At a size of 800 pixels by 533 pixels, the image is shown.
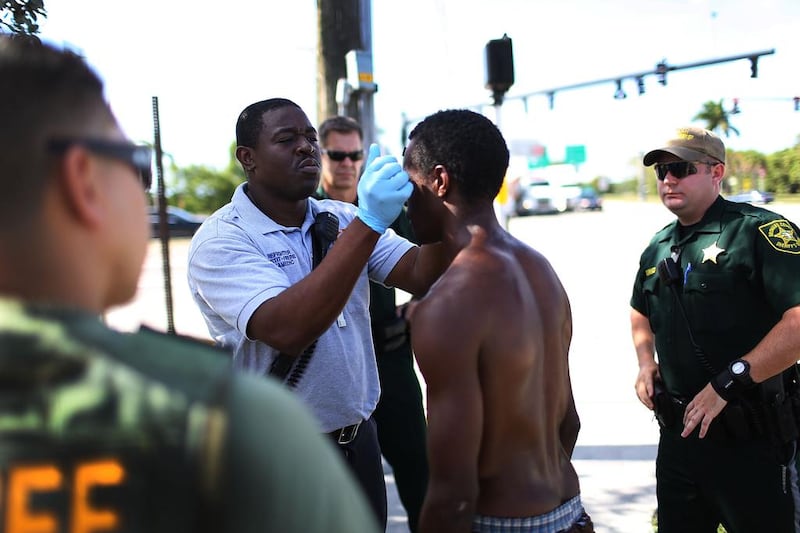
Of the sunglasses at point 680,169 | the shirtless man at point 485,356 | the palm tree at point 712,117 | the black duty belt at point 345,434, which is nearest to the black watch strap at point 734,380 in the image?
the sunglasses at point 680,169

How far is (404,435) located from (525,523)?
1.80 m

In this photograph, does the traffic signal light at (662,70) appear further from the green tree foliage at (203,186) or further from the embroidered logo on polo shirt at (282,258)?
the green tree foliage at (203,186)

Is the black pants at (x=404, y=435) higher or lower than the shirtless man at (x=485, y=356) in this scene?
lower

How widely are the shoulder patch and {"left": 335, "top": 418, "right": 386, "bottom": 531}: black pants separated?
5.25ft

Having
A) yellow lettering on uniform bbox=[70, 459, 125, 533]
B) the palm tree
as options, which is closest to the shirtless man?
yellow lettering on uniform bbox=[70, 459, 125, 533]

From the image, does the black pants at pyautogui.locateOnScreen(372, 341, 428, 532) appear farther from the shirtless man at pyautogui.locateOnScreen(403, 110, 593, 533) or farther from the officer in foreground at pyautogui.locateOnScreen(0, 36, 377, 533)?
the officer in foreground at pyautogui.locateOnScreen(0, 36, 377, 533)

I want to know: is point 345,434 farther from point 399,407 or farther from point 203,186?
point 203,186

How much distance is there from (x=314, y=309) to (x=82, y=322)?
1.21 meters

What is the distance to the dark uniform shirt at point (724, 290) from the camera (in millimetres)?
2664

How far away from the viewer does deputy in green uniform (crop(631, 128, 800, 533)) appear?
2623 mm

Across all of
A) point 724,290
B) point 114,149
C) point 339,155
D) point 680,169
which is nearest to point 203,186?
point 339,155

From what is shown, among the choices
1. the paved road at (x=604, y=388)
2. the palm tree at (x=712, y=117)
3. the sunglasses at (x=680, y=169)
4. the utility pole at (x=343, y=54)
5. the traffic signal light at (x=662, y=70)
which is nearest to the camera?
the sunglasses at (x=680, y=169)

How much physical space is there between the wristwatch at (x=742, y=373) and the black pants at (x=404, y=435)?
4.71ft

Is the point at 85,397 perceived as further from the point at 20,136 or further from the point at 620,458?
the point at 620,458
